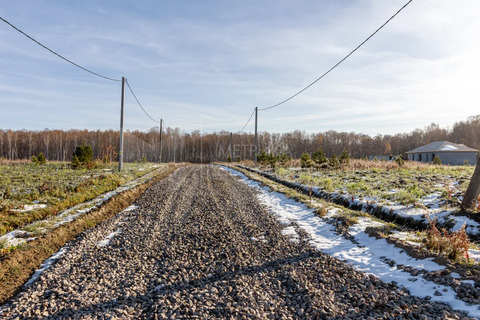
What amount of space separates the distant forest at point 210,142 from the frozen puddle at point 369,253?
62.5 meters

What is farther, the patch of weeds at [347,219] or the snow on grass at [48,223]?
the patch of weeds at [347,219]

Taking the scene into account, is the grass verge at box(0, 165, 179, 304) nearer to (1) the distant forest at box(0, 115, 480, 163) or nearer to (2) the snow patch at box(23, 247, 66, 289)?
(2) the snow patch at box(23, 247, 66, 289)

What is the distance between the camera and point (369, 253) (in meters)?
5.47

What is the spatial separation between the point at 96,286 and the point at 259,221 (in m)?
4.64

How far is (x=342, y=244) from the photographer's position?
6.07 meters

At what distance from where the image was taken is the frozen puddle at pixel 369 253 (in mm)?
3824

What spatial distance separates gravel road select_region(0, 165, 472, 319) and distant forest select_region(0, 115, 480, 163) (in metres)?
63.7

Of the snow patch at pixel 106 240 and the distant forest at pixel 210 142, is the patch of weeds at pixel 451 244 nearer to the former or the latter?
the snow patch at pixel 106 240

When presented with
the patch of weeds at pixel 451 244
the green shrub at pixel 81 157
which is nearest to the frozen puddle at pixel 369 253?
the patch of weeds at pixel 451 244

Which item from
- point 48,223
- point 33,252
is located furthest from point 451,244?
point 48,223

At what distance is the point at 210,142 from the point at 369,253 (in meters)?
80.7

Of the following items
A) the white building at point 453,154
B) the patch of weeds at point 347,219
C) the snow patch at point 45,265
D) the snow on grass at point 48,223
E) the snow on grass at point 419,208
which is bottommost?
the snow patch at point 45,265

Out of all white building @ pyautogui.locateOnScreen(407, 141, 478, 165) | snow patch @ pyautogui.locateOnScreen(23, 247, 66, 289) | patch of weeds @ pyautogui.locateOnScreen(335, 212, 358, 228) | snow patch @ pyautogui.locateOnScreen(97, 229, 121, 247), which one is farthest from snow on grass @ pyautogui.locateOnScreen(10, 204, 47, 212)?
white building @ pyautogui.locateOnScreen(407, 141, 478, 165)

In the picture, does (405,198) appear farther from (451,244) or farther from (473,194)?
(451,244)
